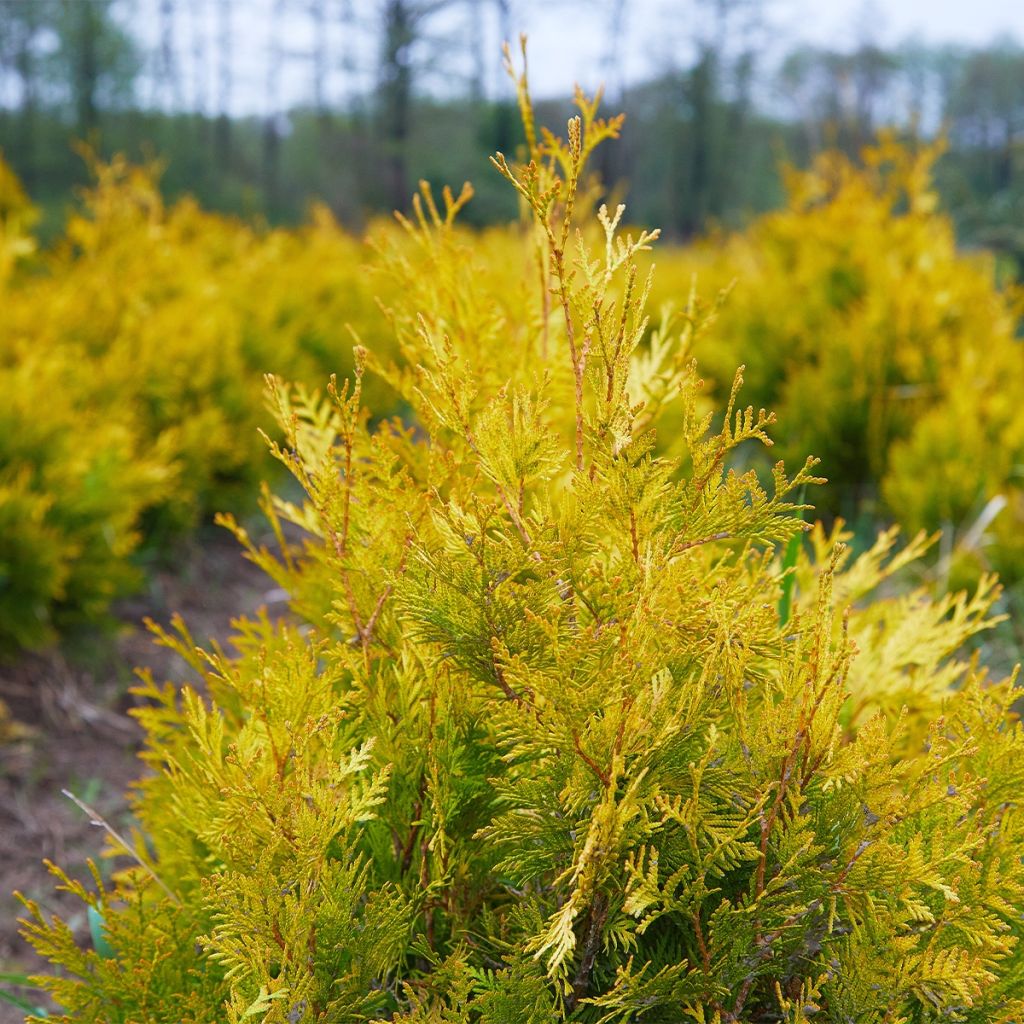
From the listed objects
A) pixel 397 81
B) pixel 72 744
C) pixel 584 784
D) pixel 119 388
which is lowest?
pixel 72 744

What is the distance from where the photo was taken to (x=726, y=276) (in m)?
8.35

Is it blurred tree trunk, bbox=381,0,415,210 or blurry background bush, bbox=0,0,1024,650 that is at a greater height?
blurred tree trunk, bbox=381,0,415,210

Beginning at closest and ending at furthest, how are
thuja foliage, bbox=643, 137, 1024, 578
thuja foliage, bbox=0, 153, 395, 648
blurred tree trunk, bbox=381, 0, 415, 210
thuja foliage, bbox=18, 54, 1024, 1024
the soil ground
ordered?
thuja foliage, bbox=18, 54, 1024, 1024
the soil ground
thuja foliage, bbox=0, 153, 395, 648
thuja foliage, bbox=643, 137, 1024, 578
blurred tree trunk, bbox=381, 0, 415, 210

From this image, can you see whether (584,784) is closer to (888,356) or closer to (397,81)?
(888,356)

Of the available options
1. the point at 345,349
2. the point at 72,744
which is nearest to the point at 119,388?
the point at 72,744

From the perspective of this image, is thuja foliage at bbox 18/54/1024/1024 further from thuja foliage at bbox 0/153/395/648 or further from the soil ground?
thuja foliage at bbox 0/153/395/648

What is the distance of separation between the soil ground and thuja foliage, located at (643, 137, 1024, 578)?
11.3ft

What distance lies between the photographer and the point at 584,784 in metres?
1.09

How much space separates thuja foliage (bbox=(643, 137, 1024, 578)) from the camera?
14.8 ft

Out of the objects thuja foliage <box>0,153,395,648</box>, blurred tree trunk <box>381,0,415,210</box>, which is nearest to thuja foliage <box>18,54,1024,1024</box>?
thuja foliage <box>0,153,395,648</box>

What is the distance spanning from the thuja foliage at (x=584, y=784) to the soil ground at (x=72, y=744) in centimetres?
186

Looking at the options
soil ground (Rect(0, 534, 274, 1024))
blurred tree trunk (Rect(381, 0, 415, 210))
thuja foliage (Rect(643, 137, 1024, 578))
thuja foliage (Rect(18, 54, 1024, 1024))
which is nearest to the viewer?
thuja foliage (Rect(18, 54, 1024, 1024))

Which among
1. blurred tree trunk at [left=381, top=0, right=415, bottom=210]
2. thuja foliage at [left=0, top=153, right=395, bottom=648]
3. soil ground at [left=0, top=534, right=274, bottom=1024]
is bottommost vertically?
soil ground at [left=0, top=534, right=274, bottom=1024]

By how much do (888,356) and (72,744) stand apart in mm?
4756
